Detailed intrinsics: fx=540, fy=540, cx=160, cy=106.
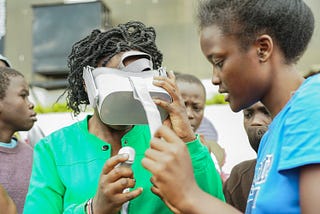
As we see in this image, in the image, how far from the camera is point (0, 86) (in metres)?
3.12

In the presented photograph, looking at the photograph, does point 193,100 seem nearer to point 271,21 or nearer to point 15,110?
point 15,110

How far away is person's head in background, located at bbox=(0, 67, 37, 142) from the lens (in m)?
3.08

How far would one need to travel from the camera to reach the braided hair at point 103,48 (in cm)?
183

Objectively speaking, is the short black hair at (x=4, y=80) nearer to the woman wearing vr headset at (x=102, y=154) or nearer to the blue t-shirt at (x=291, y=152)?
the woman wearing vr headset at (x=102, y=154)

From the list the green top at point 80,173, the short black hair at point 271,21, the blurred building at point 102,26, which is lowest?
the blurred building at point 102,26

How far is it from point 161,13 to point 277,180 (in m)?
9.79

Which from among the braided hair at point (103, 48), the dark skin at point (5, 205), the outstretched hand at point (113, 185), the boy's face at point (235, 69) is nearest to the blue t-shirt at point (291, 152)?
the boy's face at point (235, 69)

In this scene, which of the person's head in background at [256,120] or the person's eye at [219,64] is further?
the person's head in background at [256,120]

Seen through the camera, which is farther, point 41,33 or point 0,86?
point 41,33

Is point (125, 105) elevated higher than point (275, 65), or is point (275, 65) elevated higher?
point (275, 65)

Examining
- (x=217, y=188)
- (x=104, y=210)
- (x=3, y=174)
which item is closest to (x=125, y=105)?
(x=104, y=210)

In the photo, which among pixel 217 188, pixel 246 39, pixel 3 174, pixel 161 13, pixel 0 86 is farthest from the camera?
pixel 161 13

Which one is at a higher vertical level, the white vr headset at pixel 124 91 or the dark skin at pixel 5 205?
the white vr headset at pixel 124 91

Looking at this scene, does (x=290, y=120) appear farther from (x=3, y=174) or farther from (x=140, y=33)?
(x=3, y=174)
